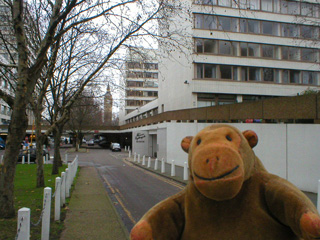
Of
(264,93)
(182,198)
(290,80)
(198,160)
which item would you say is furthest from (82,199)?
(290,80)

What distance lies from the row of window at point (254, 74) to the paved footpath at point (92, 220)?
21942 millimetres

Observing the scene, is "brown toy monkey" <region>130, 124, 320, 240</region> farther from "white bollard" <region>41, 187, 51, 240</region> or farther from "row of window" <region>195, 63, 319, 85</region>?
"row of window" <region>195, 63, 319, 85</region>

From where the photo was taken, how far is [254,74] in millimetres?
31031

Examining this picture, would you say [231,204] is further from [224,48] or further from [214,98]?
[224,48]

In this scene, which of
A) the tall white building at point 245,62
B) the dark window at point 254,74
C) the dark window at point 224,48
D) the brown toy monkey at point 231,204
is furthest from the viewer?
the dark window at point 254,74

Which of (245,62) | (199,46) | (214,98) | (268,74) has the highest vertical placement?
(199,46)

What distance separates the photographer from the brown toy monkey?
1.92 meters

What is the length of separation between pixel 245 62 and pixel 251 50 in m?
1.79

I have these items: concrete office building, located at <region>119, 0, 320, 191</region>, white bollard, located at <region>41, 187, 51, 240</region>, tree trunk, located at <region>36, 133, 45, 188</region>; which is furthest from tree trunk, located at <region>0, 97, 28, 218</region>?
concrete office building, located at <region>119, 0, 320, 191</region>

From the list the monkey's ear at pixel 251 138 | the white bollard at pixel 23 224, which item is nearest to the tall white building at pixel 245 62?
the white bollard at pixel 23 224

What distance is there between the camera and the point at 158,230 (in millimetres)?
2342

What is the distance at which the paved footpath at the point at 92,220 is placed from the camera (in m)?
5.79

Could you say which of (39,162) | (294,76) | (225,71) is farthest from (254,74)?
(39,162)

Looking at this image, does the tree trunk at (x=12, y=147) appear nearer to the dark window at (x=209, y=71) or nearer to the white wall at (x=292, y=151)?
the white wall at (x=292, y=151)
